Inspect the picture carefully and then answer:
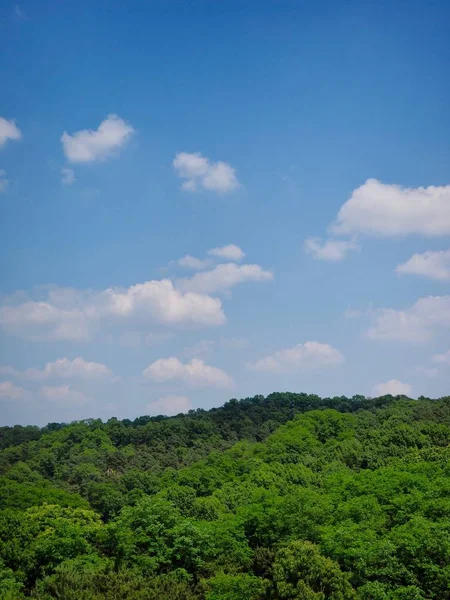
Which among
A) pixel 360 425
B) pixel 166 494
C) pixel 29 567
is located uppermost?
pixel 360 425

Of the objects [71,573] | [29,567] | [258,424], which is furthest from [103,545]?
[258,424]

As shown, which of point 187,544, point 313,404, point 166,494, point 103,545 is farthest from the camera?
point 313,404

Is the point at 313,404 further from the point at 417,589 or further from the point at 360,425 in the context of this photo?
the point at 417,589

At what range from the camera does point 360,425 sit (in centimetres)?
6869

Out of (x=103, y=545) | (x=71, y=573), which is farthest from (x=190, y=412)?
(x=71, y=573)

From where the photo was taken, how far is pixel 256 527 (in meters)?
33.3

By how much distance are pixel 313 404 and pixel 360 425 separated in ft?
139

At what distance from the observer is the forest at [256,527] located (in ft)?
78.5

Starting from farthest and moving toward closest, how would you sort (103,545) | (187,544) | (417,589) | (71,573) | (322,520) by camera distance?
(103,545), (322,520), (187,544), (71,573), (417,589)

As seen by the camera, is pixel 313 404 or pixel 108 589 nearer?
pixel 108 589

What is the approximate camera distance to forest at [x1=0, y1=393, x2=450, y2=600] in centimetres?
2392

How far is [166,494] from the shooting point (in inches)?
1731

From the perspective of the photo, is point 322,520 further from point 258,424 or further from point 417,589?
point 258,424

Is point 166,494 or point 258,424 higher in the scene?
point 258,424
